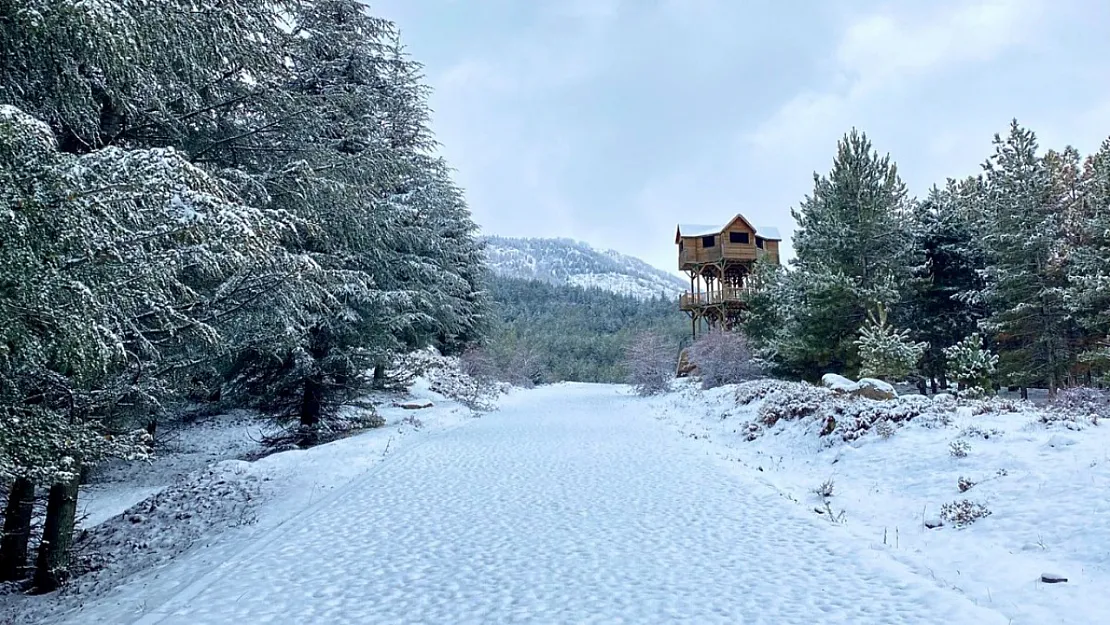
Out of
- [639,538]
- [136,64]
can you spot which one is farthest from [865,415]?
[136,64]

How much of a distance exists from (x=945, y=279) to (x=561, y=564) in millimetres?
20435

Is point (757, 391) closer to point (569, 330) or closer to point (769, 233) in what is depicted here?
point (769, 233)

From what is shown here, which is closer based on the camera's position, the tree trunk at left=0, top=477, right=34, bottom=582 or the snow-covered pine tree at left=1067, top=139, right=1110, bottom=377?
the tree trunk at left=0, top=477, right=34, bottom=582

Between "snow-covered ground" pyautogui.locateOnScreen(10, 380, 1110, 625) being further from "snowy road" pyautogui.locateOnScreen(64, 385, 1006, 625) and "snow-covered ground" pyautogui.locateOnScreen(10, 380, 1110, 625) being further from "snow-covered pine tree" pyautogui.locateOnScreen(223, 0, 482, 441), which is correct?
"snow-covered pine tree" pyautogui.locateOnScreen(223, 0, 482, 441)

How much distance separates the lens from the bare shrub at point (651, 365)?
30.8m

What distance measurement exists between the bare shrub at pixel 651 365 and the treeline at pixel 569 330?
5449mm

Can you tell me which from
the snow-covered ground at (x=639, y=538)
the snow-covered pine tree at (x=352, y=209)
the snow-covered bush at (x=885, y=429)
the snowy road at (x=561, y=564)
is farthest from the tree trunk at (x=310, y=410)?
the snow-covered bush at (x=885, y=429)

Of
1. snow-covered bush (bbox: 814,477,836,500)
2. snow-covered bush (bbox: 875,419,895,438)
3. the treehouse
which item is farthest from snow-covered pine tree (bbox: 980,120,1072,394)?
the treehouse

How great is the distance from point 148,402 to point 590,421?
12.8 metres

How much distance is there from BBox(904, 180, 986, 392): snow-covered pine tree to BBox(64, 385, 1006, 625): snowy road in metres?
15.0

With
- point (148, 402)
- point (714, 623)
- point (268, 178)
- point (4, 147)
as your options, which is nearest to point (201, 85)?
point (268, 178)

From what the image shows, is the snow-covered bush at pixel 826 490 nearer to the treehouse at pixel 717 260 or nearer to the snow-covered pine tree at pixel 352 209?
the snow-covered pine tree at pixel 352 209

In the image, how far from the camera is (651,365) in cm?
3144

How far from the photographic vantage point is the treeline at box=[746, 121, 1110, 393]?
1677 centimetres
